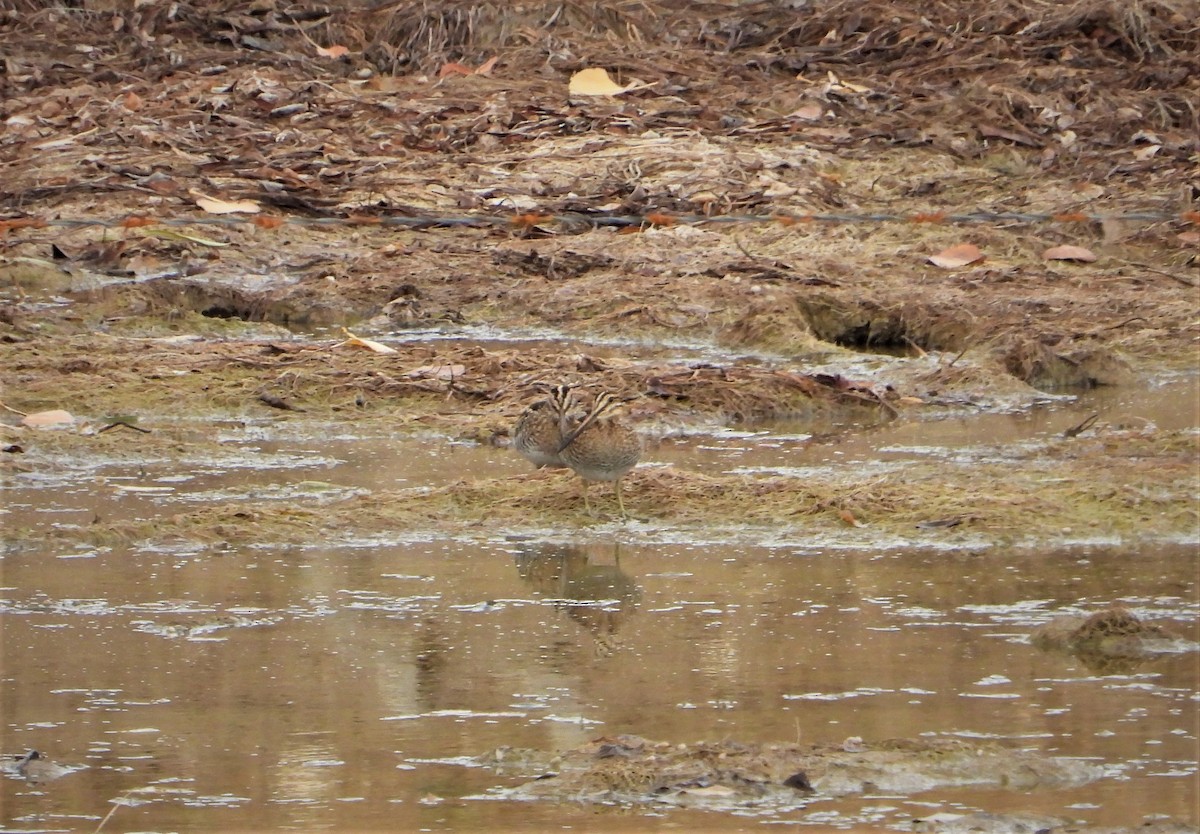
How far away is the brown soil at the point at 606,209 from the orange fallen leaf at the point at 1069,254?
68mm

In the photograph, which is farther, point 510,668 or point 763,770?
point 510,668

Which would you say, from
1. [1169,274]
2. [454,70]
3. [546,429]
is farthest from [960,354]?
[454,70]

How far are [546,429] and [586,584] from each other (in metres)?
0.86

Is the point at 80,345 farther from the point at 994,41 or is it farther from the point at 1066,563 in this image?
the point at 994,41

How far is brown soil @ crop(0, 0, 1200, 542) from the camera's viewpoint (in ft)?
28.8

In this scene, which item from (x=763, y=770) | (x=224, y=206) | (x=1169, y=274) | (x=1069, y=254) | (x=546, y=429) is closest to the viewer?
(x=763, y=770)

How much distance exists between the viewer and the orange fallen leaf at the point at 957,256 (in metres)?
11.1

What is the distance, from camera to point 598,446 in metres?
6.65

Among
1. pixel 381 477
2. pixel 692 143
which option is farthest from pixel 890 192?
pixel 381 477

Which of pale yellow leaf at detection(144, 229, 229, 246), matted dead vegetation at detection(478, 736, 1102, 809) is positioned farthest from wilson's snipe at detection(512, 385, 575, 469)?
pale yellow leaf at detection(144, 229, 229, 246)

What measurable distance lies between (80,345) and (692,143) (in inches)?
197

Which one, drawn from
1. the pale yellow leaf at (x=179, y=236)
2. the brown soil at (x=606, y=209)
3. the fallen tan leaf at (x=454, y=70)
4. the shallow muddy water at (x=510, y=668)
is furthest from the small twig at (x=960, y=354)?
the fallen tan leaf at (x=454, y=70)

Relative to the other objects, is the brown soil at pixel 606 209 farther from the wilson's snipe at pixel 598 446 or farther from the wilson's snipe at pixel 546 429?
the wilson's snipe at pixel 598 446

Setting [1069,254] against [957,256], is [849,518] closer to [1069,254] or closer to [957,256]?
[957,256]
